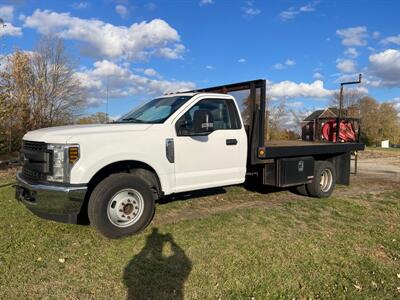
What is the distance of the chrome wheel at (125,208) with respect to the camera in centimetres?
531

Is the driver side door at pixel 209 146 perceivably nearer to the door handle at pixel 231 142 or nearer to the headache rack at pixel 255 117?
the door handle at pixel 231 142

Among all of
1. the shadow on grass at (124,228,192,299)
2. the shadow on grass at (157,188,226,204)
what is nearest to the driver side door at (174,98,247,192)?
the shadow on grass at (124,228,192,299)

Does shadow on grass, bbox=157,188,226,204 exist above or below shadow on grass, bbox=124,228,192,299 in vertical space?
above

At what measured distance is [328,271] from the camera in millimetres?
4430

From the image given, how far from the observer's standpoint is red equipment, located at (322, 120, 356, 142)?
34.6 feet

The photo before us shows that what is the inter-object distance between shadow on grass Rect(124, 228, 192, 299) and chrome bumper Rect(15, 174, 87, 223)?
1080mm

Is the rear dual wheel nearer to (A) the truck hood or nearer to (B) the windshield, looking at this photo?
(B) the windshield

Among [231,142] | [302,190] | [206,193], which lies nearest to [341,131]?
[302,190]

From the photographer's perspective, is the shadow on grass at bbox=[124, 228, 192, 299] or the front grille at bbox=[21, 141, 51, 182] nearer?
the shadow on grass at bbox=[124, 228, 192, 299]

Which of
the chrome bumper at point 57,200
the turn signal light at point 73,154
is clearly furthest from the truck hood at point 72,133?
the chrome bumper at point 57,200

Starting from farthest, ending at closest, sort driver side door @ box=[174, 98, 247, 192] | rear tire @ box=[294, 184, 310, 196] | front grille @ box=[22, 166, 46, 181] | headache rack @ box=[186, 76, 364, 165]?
rear tire @ box=[294, 184, 310, 196], headache rack @ box=[186, 76, 364, 165], driver side door @ box=[174, 98, 247, 192], front grille @ box=[22, 166, 46, 181]

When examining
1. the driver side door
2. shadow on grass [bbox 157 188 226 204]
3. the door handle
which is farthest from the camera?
shadow on grass [bbox 157 188 226 204]

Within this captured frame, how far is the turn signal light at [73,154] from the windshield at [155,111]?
1.45 meters

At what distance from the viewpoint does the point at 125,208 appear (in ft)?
17.8
